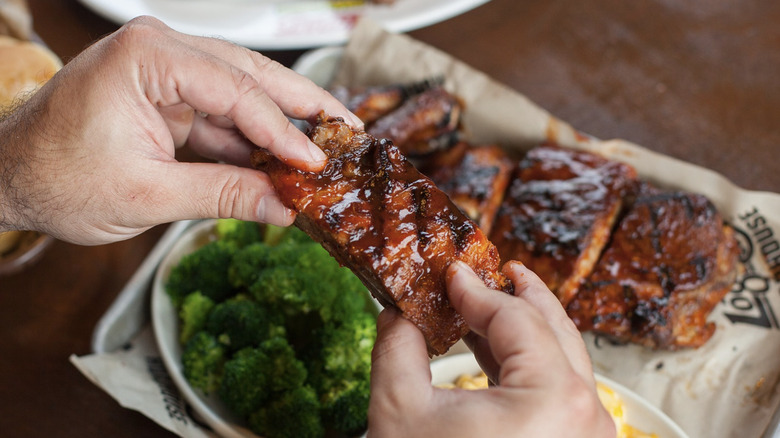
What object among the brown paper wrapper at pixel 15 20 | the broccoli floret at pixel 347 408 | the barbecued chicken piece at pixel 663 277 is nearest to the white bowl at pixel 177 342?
the broccoli floret at pixel 347 408

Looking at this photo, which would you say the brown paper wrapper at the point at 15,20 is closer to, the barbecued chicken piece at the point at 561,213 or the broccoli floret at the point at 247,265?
the broccoli floret at the point at 247,265

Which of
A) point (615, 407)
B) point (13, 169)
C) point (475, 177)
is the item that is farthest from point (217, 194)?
point (615, 407)

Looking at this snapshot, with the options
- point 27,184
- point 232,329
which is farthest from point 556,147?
point 27,184

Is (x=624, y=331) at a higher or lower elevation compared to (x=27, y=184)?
lower

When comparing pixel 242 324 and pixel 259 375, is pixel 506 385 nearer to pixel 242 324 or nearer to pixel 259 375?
pixel 259 375

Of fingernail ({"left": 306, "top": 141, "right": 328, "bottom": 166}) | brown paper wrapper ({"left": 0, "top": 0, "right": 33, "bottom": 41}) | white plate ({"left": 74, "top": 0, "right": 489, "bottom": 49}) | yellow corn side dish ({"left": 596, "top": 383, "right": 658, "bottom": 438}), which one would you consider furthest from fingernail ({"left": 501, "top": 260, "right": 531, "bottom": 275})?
brown paper wrapper ({"left": 0, "top": 0, "right": 33, "bottom": 41})

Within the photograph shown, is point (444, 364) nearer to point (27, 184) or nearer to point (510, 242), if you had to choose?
point (510, 242)

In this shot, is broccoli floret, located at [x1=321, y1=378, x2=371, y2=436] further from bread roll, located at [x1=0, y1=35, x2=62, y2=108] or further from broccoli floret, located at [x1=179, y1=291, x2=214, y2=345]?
bread roll, located at [x1=0, y1=35, x2=62, y2=108]
